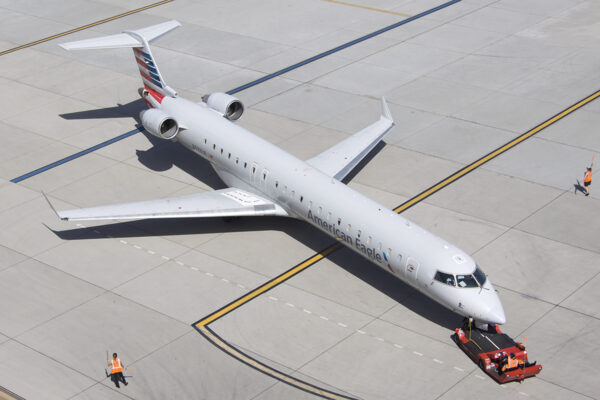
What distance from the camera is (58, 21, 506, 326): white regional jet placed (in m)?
25.8

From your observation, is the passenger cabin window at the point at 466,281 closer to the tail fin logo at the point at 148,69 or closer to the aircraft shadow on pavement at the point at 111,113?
the tail fin logo at the point at 148,69

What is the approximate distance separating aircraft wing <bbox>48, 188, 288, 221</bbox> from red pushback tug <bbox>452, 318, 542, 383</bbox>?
9.07 meters

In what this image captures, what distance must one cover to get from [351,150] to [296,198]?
19.3ft

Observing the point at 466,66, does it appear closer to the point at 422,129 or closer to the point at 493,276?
the point at 422,129

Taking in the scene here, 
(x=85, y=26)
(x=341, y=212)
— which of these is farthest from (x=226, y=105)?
(x=85, y=26)

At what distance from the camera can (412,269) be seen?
86.6ft

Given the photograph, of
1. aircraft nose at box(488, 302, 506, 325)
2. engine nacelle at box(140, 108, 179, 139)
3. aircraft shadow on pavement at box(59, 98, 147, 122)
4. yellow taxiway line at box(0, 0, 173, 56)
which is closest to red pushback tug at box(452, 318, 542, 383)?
aircraft nose at box(488, 302, 506, 325)

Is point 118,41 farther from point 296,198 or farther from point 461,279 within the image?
point 461,279

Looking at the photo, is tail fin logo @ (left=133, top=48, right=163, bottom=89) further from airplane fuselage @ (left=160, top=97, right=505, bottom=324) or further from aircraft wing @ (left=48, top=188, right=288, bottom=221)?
aircraft wing @ (left=48, top=188, right=288, bottom=221)

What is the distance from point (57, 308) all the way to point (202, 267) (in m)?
5.32

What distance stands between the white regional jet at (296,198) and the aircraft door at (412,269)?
0.03 metres

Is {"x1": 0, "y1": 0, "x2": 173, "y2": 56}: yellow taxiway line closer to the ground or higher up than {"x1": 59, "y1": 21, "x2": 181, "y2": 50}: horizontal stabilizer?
closer to the ground

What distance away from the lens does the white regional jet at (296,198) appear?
2581 centimetres

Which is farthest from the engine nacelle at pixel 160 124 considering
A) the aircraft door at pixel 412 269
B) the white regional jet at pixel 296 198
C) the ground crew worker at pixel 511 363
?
the ground crew worker at pixel 511 363
